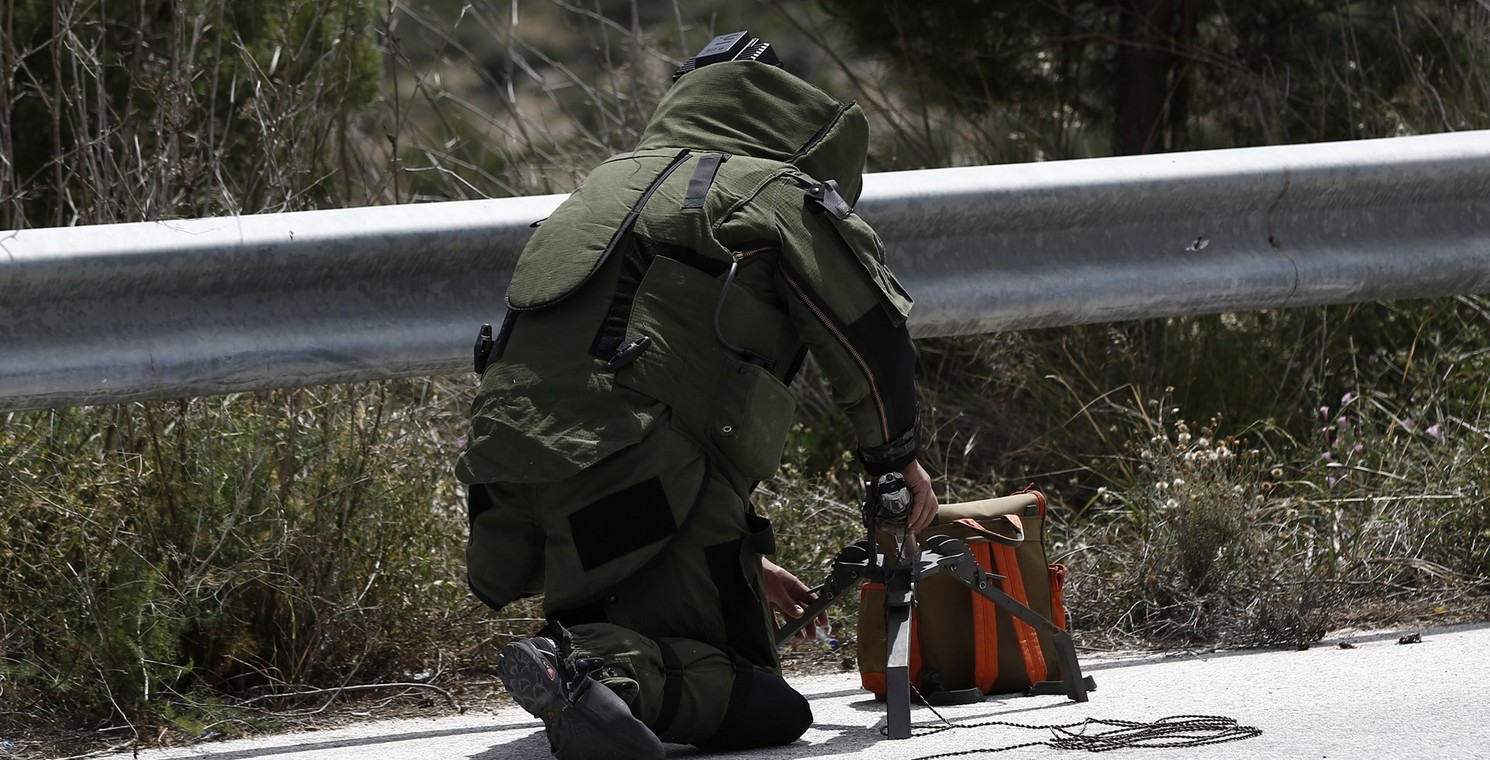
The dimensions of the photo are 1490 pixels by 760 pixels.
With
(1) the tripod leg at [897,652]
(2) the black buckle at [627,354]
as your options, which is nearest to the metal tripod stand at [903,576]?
(1) the tripod leg at [897,652]

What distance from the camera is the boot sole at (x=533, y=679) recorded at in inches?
Result: 110

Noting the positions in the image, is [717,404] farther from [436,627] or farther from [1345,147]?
[1345,147]

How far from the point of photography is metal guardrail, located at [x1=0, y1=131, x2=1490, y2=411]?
3.31 metres

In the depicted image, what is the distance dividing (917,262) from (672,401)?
1072 millimetres

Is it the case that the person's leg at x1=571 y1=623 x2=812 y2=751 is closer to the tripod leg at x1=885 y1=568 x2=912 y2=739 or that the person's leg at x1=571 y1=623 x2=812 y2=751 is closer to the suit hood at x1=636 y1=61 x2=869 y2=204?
the tripod leg at x1=885 y1=568 x2=912 y2=739

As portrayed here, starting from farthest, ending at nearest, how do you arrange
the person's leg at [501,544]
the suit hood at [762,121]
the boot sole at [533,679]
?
1. the suit hood at [762,121]
2. the person's leg at [501,544]
3. the boot sole at [533,679]

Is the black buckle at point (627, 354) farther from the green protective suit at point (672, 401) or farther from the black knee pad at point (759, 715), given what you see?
the black knee pad at point (759, 715)

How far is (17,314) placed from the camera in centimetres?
325

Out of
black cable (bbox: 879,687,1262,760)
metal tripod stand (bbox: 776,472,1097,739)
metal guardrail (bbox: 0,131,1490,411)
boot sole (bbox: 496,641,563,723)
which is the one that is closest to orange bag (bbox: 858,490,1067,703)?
metal tripod stand (bbox: 776,472,1097,739)

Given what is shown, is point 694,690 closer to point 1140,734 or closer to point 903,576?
point 903,576

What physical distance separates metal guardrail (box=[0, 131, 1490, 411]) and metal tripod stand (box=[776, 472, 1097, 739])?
2.34 feet

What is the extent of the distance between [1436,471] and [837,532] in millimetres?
1557

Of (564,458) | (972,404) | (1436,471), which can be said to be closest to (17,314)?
(564,458)

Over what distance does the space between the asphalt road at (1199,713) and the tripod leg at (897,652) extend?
0.04 meters
